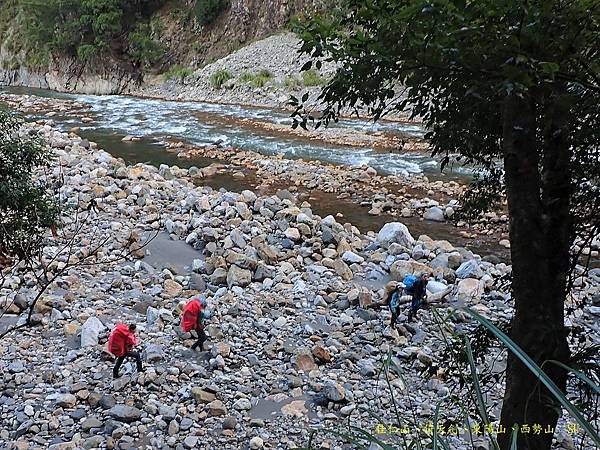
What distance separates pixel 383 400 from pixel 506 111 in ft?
13.1

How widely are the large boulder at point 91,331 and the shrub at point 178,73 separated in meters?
33.7

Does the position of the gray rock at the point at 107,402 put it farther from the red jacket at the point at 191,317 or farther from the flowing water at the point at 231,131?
the flowing water at the point at 231,131

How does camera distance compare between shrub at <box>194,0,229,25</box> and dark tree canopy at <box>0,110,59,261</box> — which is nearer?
dark tree canopy at <box>0,110,59,261</box>

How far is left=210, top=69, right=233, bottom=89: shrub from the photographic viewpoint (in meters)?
33.9

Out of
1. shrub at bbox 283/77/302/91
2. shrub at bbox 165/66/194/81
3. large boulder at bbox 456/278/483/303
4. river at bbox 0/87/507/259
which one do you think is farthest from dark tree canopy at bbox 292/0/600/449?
shrub at bbox 165/66/194/81

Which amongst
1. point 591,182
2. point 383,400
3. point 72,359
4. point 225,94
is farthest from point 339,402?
point 225,94

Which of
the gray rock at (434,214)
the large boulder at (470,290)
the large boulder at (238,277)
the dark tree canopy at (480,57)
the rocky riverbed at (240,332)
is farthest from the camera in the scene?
the gray rock at (434,214)

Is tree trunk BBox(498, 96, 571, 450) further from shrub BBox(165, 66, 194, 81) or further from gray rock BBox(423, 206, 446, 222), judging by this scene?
shrub BBox(165, 66, 194, 81)

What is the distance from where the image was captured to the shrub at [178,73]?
3828 centimetres

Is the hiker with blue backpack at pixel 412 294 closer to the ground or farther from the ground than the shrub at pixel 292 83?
closer to the ground

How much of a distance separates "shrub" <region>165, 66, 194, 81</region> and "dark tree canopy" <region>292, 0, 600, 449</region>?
37.4 m

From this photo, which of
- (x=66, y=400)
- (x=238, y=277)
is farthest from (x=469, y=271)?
(x=66, y=400)

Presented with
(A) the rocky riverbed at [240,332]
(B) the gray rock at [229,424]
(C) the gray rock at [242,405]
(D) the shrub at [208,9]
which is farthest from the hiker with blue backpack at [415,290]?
(D) the shrub at [208,9]

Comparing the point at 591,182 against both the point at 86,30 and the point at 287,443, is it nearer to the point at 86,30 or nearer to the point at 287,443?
the point at 287,443
